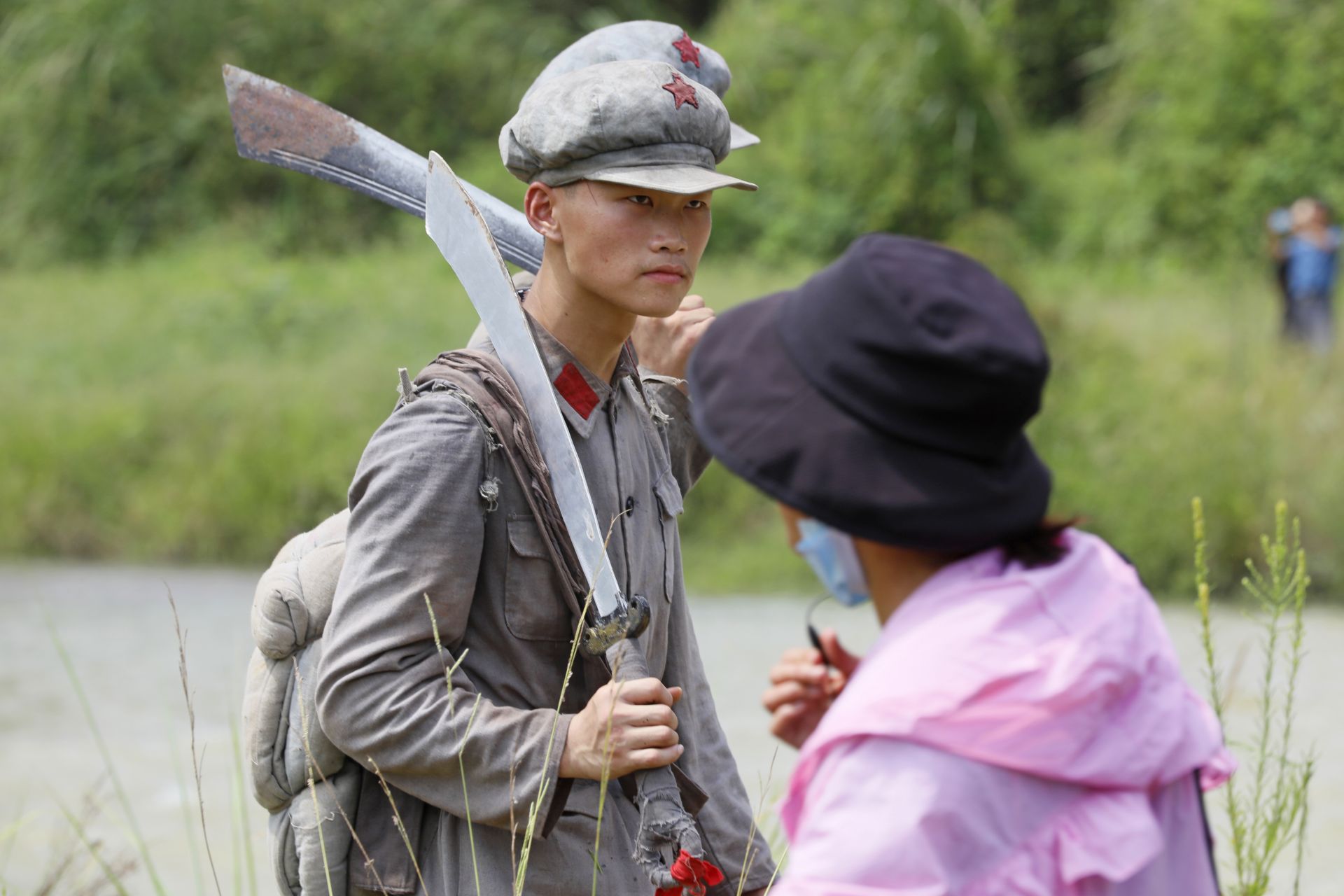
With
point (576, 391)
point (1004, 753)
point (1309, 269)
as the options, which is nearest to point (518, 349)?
point (576, 391)

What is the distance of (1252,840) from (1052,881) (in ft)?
4.40

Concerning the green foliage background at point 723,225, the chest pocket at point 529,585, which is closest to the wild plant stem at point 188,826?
the chest pocket at point 529,585

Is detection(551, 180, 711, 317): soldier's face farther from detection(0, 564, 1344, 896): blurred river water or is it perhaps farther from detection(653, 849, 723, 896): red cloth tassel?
detection(0, 564, 1344, 896): blurred river water

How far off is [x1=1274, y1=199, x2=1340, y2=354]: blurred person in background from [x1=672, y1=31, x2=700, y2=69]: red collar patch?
10044mm

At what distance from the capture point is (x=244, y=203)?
17.5 metres

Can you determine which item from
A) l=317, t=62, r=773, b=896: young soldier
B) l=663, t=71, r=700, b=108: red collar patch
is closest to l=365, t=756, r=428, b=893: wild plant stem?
l=317, t=62, r=773, b=896: young soldier

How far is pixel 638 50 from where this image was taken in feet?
7.14

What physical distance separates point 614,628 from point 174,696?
6.79m

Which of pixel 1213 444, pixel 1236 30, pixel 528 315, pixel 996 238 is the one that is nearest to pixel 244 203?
pixel 996 238

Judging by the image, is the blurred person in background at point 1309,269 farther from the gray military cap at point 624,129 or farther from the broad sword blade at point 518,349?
the broad sword blade at point 518,349

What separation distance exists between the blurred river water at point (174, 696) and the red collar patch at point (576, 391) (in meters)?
3.25

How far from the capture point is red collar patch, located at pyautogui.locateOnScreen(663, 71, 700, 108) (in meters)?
1.93

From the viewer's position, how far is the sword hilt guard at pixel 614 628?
5.88ft

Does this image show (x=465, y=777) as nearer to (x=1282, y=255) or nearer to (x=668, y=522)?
(x=668, y=522)
